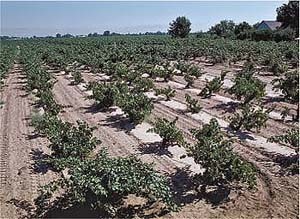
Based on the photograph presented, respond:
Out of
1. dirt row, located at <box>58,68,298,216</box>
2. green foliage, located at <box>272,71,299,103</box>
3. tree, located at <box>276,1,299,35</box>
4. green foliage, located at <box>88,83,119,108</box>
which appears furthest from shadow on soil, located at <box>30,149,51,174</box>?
tree, located at <box>276,1,299,35</box>

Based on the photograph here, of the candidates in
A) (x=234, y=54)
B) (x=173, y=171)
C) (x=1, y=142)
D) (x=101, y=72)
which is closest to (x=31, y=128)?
(x=1, y=142)

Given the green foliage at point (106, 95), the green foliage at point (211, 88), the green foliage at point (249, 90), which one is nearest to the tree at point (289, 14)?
the green foliage at point (211, 88)

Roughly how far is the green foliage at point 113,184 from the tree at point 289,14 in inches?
2070

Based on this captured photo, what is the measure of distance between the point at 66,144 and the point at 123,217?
9.30 ft

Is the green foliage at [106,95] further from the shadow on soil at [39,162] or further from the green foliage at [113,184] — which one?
the green foliage at [113,184]

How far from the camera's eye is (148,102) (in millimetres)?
12664

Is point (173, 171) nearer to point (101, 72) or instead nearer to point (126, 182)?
A: point (126, 182)

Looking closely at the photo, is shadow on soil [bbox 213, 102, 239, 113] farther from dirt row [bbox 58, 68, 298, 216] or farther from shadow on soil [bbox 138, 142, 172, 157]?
shadow on soil [bbox 138, 142, 172, 157]

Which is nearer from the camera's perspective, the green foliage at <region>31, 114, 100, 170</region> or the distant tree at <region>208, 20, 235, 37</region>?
the green foliage at <region>31, 114, 100, 170</region>

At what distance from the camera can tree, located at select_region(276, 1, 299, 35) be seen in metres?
55.3

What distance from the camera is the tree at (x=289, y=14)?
55.3 m

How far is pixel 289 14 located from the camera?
58.0 metres

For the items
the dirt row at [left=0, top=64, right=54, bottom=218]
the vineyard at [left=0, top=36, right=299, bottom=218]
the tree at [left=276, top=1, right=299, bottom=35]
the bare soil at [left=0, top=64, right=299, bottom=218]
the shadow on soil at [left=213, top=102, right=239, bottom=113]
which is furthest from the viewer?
the tree at [left=276, top=1, right=299, bottom=35]

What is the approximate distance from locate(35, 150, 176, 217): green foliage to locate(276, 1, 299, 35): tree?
52589mm
